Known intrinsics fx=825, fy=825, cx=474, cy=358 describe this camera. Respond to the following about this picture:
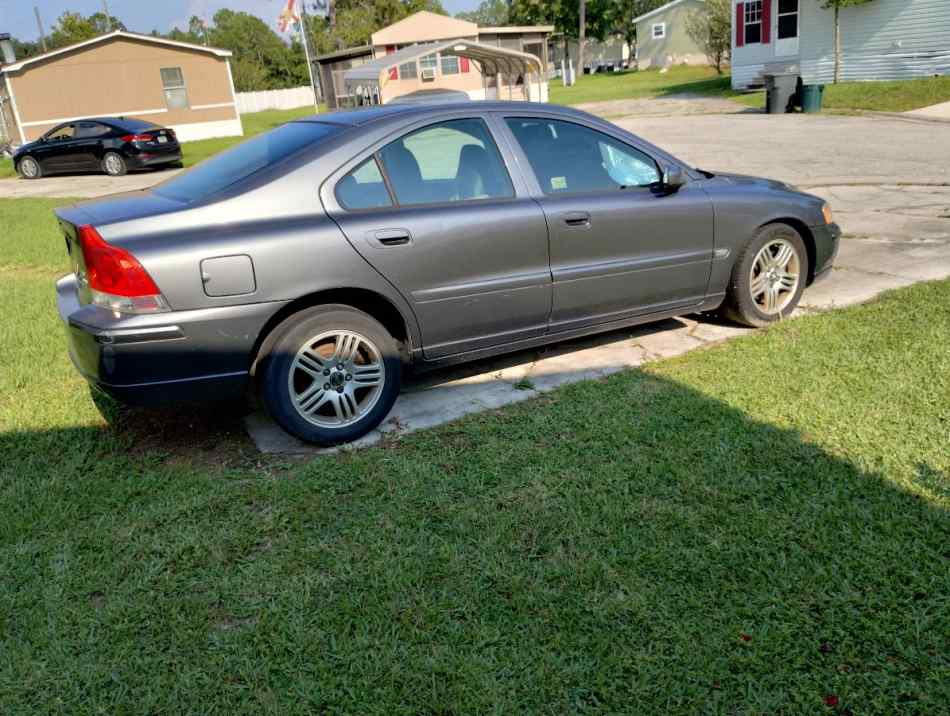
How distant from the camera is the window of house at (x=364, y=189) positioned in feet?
13.8

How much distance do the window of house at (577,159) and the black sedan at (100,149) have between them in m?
19.5

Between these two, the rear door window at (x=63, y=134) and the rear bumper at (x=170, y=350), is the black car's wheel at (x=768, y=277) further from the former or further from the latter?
the rear door window at (x=63, y=134)

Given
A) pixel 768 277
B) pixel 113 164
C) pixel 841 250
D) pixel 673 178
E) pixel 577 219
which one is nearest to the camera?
pixel 577 219

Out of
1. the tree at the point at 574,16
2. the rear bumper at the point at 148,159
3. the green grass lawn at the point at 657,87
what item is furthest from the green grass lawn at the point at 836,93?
the tree at the point at 574,16

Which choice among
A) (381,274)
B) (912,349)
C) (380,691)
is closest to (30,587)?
(380,691)

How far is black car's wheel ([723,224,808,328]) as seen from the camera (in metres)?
5.43

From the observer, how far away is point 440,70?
1443 inches

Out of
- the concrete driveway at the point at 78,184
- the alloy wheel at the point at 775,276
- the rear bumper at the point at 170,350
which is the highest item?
the rear bumper at the point at 170,350

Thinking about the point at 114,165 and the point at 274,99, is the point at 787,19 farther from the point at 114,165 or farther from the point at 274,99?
the point at 274,99

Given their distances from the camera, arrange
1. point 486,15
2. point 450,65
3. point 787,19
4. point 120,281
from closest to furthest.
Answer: point 120,281
point 787,19
point 450,65
point 486,15

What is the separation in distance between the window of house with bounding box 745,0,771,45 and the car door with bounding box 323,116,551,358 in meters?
28.5

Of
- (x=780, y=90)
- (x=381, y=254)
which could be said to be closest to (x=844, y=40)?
(x=780, y=90)

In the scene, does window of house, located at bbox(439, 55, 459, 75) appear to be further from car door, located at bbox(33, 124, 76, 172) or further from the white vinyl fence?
the white vinyl fence

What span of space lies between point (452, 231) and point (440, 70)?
34.5m
